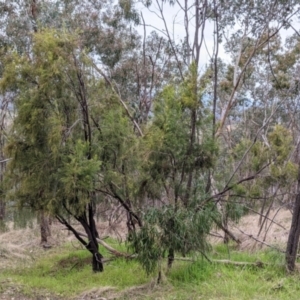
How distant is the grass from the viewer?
23.2ft

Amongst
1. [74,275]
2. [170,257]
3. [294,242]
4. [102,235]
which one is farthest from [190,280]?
[102,235]

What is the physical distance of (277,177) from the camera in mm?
10305

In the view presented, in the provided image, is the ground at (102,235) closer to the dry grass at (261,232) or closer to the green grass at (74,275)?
the dry grass at (261,232)

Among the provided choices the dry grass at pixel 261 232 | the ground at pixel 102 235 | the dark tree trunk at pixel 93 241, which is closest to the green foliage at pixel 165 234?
the ground at pixel 102 235

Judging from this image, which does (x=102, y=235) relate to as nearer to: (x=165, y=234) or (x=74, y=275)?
(x=74, y=275)

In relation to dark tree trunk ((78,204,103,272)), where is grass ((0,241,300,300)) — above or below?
below

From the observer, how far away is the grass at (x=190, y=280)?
707 cm

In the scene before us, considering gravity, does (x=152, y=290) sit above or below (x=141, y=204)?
below

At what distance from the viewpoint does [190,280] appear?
7984 millimetres

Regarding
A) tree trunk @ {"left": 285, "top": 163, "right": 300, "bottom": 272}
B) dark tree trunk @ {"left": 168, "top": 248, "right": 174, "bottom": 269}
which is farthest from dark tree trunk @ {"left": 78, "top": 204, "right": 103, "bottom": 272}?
tree trunk @ {"left": 285, "top": 163, "right": 300, "bottom": 272}

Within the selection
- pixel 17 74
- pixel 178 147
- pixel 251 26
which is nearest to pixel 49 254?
pixel 17 74

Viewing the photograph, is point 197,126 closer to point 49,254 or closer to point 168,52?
point 49,254

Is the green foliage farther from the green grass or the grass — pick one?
the green grass

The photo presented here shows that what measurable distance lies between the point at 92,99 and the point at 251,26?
6.22m
